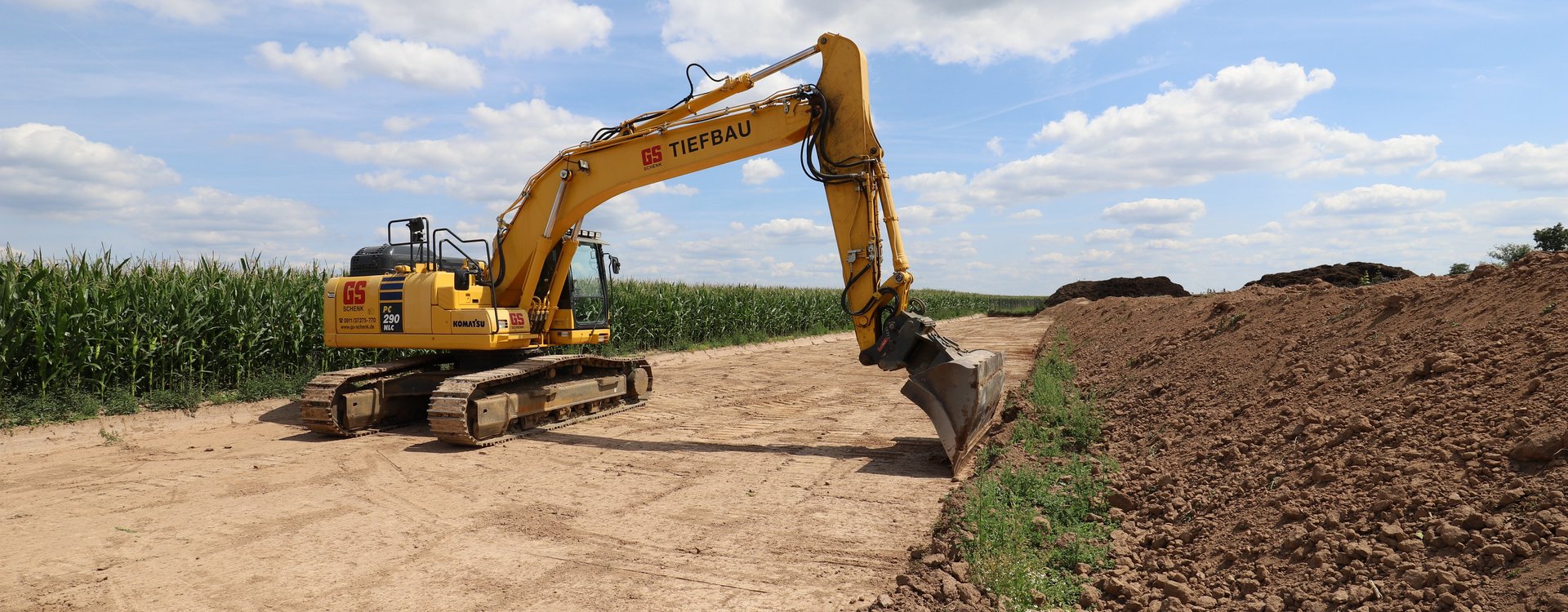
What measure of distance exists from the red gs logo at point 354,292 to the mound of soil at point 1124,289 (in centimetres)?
3661

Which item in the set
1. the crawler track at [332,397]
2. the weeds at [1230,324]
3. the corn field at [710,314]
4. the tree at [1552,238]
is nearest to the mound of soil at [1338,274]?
the tree at [1552,238]

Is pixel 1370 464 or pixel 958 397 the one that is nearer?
pixel 1370 464

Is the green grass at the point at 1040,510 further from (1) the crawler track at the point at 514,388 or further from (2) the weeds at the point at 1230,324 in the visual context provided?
(1) the crawler track at the point at 514,388

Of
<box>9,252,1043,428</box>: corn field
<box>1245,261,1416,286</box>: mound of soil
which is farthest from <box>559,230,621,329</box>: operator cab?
Result: <box>1245,261,1416,286</box>: mound of soil

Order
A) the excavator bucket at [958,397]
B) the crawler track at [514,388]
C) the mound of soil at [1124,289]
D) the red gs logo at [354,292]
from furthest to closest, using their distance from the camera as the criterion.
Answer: the mound of soil at [1124,289] → the red gs logo at [354,292] → the crawler track at [514,388] → the excavator bucket at [958,397]

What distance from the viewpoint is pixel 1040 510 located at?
5.73m

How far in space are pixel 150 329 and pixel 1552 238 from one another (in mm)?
24367

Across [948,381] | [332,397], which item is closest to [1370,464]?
[948,381]

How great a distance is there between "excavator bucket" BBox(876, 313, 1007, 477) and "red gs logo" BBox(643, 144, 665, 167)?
3.41 meters

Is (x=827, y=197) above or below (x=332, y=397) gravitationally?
above

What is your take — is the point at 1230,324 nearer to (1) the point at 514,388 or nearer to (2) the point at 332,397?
(1) the point at 514,388

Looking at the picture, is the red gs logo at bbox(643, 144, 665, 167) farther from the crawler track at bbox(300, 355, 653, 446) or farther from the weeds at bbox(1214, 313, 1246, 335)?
the weeds at bbox(1214, 313, 1246, 335)

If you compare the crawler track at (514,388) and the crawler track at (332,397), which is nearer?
the crawler track at (514,388)

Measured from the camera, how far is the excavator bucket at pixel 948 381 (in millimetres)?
7188
